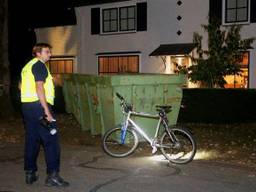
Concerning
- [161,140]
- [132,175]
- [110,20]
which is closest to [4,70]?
[110,20]

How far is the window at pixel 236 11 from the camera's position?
Result: 1962cm

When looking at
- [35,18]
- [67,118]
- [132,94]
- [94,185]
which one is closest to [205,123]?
[67,118]

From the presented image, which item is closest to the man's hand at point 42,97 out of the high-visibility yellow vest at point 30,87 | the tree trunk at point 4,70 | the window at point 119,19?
the high-visibility yellow vest at point 30,87

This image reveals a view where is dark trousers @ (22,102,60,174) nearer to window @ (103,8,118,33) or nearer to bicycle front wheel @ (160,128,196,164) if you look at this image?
bicycle front wheel @ (160,128,196,164)

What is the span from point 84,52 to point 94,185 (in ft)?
59.8

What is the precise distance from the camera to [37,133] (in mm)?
7094

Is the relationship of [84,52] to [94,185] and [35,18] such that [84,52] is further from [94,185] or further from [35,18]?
[94,185]

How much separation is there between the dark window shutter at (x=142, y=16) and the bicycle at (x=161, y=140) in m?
13.1

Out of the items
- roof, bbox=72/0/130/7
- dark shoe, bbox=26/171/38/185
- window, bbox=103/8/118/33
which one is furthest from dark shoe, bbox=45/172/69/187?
window, bbox=103/8/118/33

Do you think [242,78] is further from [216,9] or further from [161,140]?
[161,140]

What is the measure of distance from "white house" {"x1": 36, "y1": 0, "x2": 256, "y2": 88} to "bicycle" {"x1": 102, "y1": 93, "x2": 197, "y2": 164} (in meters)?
10.4

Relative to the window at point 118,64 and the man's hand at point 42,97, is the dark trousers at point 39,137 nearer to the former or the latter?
the man's hand at point 42,97

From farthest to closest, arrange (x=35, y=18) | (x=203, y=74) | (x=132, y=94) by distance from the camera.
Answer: (x=35, y=18) → (x=203, y=74) → (x=132, y=94)

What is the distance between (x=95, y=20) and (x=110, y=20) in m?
0.90
